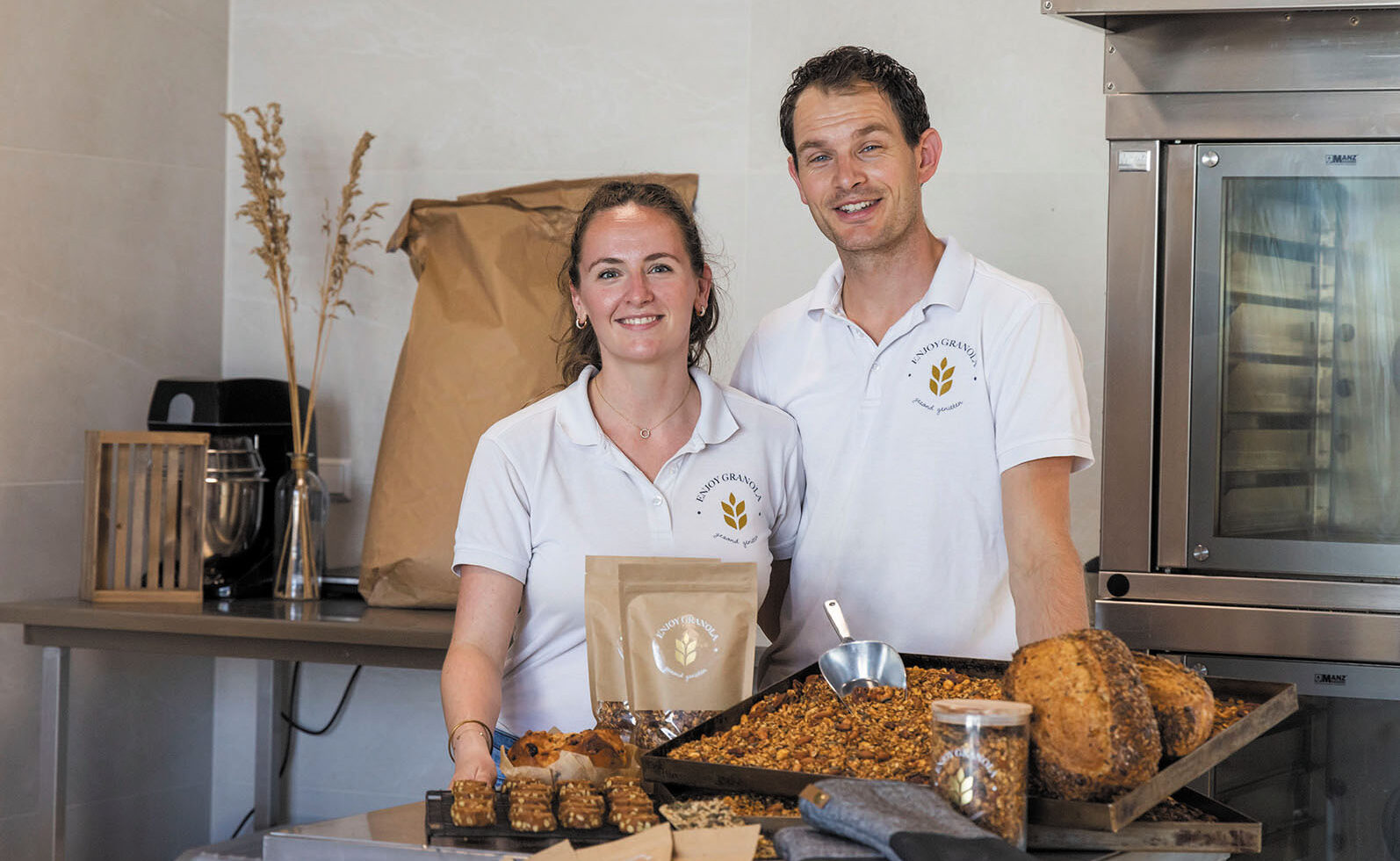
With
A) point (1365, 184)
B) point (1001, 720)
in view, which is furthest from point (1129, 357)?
point (1001, 720)

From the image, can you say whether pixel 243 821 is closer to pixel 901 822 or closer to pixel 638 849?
pixel 638 849

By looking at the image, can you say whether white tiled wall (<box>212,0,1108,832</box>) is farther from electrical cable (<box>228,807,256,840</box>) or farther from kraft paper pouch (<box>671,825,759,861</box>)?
kraft paper pouch (<box>671,825,759,861</box>)

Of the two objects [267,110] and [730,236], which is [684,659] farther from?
[267,110]

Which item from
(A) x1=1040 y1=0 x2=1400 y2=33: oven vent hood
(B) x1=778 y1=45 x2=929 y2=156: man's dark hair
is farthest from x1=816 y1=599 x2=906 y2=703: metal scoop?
(A) x1=1040 y1=0 x2=1400 y2=33: oven vent hood

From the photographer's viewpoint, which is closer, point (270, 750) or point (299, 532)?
point (299, 532)

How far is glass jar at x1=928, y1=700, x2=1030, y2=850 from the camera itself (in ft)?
3.15

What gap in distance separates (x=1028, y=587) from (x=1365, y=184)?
87 cm

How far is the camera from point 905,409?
64.4 inches

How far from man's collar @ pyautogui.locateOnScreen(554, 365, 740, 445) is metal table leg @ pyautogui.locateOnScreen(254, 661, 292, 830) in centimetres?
150

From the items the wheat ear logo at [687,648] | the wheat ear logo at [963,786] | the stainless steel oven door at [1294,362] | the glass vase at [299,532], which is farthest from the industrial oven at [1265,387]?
the glass vase at [299,532]

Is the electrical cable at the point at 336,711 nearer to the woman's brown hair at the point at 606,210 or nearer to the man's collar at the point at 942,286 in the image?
the woman's brown hair at the point at 606,210

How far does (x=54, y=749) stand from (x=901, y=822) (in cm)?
187

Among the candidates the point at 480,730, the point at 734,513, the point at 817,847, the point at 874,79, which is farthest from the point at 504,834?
the point at 874,79

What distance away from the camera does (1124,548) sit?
2.02 m
